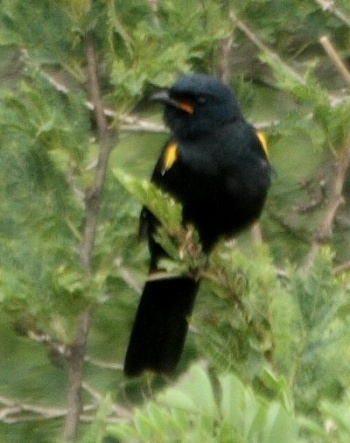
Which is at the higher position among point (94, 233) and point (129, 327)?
point (94, 233)

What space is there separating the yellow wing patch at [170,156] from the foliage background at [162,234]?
11 cm

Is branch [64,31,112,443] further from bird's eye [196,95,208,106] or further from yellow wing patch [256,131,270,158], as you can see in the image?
yellow wing patch [256,131,270,158]

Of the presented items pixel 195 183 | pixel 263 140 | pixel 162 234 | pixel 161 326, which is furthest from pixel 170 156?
pixel 162 234

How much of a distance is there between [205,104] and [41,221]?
31.0 inches

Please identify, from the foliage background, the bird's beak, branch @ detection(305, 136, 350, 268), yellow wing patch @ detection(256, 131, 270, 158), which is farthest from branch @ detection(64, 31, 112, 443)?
yellow wing patch @ detection(256, 131, 270, 158)

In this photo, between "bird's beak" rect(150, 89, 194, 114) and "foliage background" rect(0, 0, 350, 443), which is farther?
"bird's beak" rect(150, 89, 194, 114)

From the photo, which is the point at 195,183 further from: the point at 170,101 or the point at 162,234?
the point at 162,234

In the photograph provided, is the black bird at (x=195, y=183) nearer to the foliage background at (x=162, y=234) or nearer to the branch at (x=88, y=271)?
the foliage background at (x=162, y=234)

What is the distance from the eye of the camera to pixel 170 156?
3533 mm

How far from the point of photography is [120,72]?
2.96 m

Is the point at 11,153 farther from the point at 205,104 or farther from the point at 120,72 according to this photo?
the point at 205,104

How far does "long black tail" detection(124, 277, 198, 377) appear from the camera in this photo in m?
3.52

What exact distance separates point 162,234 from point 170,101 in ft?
3.53

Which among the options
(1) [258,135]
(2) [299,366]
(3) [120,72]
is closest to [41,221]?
(3) [120,72]
